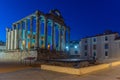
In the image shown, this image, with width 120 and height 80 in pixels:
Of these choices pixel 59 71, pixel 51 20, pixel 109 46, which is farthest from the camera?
pixel 109 46

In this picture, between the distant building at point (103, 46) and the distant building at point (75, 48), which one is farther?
the distant building at point (75, 48)

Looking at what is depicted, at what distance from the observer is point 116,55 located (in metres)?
54.5

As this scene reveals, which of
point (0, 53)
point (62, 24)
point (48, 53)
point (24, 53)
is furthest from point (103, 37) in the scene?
point (0, 53)

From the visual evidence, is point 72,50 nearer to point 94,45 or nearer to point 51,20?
point 94,45

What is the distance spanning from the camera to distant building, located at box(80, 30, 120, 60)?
55625mm

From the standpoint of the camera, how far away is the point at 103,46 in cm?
5931

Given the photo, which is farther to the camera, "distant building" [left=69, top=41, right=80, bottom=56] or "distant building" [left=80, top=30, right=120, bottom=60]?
"distant building" [left=69, top=41, right=80, bottom=56]

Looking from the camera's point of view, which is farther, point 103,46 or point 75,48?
point 75,48

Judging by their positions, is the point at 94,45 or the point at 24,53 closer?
the point at 24,53

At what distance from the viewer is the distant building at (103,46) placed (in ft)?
182

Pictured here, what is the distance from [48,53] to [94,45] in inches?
1130

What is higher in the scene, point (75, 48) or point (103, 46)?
point (103, 46)

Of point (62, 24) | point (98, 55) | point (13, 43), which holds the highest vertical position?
point (62, 24)

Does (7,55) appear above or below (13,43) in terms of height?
below
